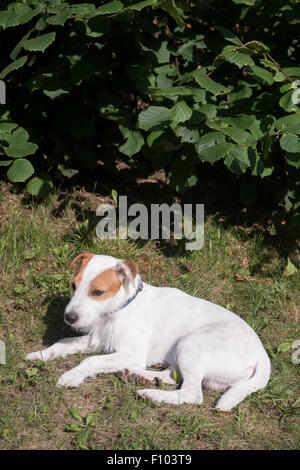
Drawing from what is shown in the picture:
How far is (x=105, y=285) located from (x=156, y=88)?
169cm

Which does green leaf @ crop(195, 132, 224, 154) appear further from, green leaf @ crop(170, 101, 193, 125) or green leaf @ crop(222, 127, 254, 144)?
green leaf @ crop(170, 101, 193, 125)

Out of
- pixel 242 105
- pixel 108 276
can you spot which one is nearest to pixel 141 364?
pixel 108 276

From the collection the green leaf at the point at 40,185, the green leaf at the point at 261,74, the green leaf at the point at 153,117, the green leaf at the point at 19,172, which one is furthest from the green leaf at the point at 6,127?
the green leaf at the point at 261,74

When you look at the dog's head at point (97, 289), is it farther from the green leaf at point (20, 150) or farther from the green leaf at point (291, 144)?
the green leaf at point (291, 144)

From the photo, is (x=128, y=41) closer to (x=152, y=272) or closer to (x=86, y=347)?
(x=152, y=272)

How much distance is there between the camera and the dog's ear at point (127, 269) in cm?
405

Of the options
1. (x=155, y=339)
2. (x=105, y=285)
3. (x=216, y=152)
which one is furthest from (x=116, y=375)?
(x=216, y=152)

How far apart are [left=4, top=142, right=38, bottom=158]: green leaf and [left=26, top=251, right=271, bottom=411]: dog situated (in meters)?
0.95

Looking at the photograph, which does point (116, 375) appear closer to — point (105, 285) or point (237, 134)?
point (105, 285)

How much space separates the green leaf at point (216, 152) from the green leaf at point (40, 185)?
1949 millimetres

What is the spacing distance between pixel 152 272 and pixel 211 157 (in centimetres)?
152

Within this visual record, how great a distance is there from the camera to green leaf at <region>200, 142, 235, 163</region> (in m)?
4.11

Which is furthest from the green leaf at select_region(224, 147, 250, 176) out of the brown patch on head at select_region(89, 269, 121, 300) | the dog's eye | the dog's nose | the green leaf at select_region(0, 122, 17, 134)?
the green leaf at select_region(0, 122, 17, 134)

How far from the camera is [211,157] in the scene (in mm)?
4117
